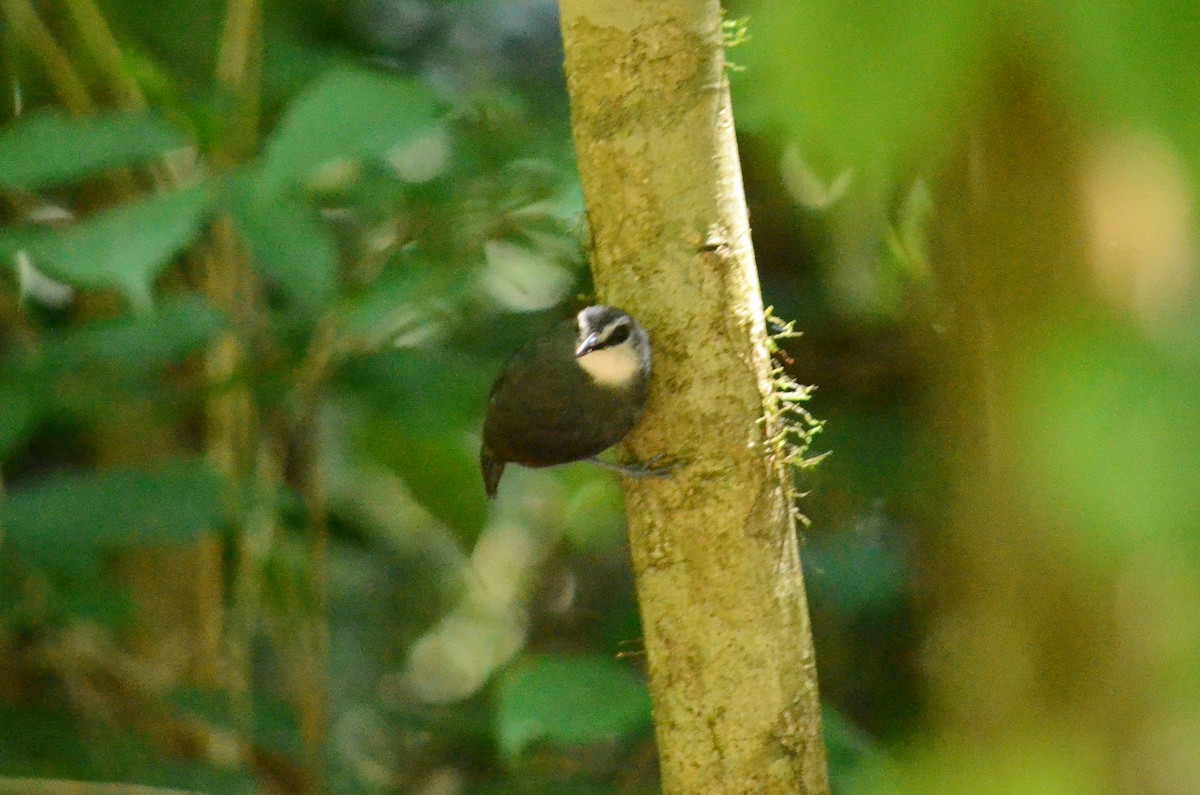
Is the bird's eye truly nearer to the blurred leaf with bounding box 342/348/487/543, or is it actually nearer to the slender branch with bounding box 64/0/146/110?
the blurred leaf with bounding box 342/348/487/543

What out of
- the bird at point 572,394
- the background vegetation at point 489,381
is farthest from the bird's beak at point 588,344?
the background vegetation at point 489,381

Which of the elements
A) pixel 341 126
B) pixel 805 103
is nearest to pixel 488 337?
pixel 341 126

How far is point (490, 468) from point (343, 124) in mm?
468

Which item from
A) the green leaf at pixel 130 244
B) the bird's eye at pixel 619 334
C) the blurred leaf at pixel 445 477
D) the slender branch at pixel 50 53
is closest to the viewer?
the bird's eye at pixel 619 334

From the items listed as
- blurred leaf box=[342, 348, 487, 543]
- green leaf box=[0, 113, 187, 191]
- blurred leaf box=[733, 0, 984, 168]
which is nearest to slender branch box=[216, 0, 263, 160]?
green leaf box=[0, 113, 187, 191]

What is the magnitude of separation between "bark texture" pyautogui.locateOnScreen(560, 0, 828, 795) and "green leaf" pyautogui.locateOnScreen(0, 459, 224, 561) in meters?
1.02

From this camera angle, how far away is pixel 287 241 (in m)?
1.59

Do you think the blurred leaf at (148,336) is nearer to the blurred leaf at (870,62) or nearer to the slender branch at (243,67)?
the slender branch at (243,67)

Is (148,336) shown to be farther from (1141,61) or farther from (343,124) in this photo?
(1141,61)

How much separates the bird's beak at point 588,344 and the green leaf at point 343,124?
14.7 inches

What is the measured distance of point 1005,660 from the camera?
0.50 m

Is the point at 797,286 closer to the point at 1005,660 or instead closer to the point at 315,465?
the point at 315,465

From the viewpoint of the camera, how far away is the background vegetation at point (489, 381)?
1.08 feet

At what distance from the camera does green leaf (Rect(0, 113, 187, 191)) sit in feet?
5.08
